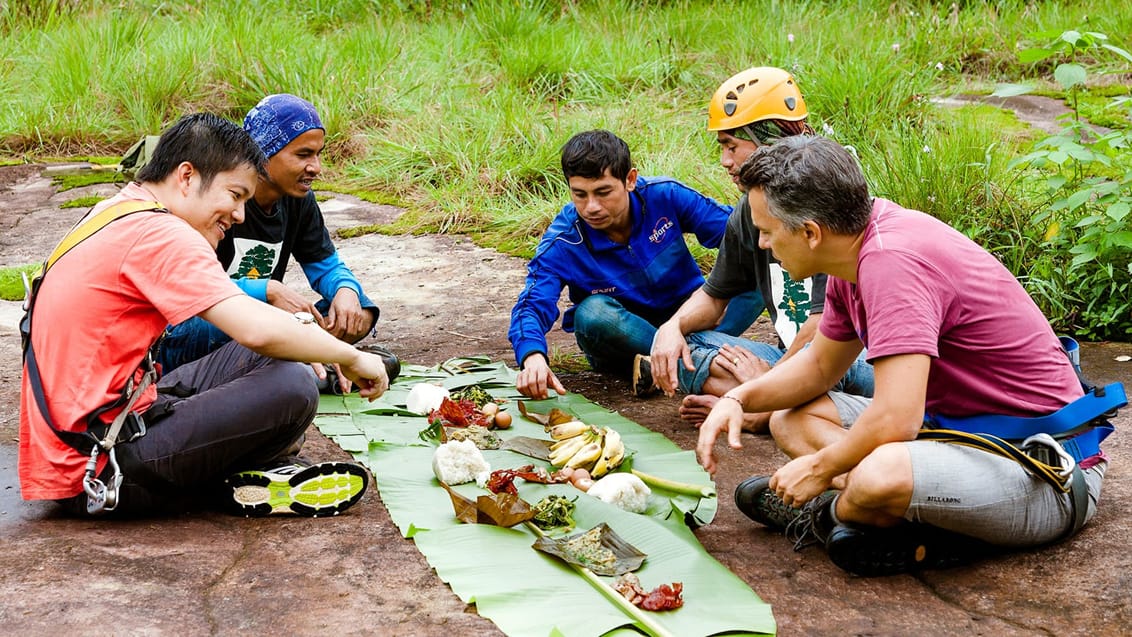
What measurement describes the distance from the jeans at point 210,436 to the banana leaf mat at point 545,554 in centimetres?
37

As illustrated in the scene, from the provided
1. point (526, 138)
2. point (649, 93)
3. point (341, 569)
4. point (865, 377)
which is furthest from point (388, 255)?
point (341, 569)

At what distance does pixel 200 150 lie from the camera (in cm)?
299

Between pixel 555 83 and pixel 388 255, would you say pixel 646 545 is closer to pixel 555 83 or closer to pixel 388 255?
pixel 388 255

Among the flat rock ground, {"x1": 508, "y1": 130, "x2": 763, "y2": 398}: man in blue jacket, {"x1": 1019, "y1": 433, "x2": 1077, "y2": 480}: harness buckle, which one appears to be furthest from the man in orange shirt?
{"x1": 1019, "y1": 433, "x2": 1077, "y2": 480}: harness buckle

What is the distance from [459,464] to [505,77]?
20.4 feet

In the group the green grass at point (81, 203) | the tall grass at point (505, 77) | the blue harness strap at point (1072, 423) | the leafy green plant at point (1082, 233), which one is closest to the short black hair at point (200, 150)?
the blue harness strap at point (1072, 423)

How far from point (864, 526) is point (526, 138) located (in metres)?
5.39

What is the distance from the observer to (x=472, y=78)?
9422 millimetres

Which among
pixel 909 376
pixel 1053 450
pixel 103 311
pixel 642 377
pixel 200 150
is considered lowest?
pixel 642 377

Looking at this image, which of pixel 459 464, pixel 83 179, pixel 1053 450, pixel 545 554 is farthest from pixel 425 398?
pixel 83 179

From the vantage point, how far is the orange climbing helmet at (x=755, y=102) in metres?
4.17

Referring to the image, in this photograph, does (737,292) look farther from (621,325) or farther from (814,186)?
(814,186)

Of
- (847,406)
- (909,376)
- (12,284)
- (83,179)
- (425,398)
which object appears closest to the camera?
(909,376)

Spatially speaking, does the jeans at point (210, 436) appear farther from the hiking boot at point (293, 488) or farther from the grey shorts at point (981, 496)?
the grey shorts at point (981, 496)
